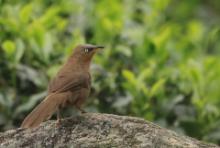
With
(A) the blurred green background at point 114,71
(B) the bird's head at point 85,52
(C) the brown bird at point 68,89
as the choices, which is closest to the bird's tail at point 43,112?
(C) the brown bird at point 68,89

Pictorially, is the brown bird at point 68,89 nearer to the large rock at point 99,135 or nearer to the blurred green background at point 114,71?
the large rock at point 99,135

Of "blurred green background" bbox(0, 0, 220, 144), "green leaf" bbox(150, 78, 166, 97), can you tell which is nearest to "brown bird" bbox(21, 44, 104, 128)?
"blurred green background" bbox(0, 0, 220, 144)

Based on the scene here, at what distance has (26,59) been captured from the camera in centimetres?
852

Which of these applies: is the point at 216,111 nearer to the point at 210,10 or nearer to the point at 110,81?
the point at 110,81

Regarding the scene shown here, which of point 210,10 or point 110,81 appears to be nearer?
point 110,81

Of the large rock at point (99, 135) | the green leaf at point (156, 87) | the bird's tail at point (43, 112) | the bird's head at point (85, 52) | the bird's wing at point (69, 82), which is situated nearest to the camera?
the large rock at point (99, 135)

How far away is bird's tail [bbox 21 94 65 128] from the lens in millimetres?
6227

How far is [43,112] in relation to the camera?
6.35 metres

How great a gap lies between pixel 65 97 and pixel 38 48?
189 cm

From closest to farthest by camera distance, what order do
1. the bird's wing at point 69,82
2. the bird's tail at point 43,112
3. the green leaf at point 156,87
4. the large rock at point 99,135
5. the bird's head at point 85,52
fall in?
the large rock at point 99,135 < the bird's tail at point 43,112 < the bird's wing at point 69,82 < the bird's head at point 85,52 < the green leaf at point 156,87

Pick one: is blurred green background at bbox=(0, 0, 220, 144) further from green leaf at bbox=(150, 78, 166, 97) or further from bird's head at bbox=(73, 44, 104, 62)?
bird's head at bbox=(73, 44, 104, 62)

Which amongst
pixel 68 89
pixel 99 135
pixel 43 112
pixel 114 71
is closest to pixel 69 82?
pixel 68 89

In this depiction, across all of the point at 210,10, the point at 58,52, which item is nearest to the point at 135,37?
the point at 58,52

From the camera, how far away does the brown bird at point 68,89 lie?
20.7 feet
